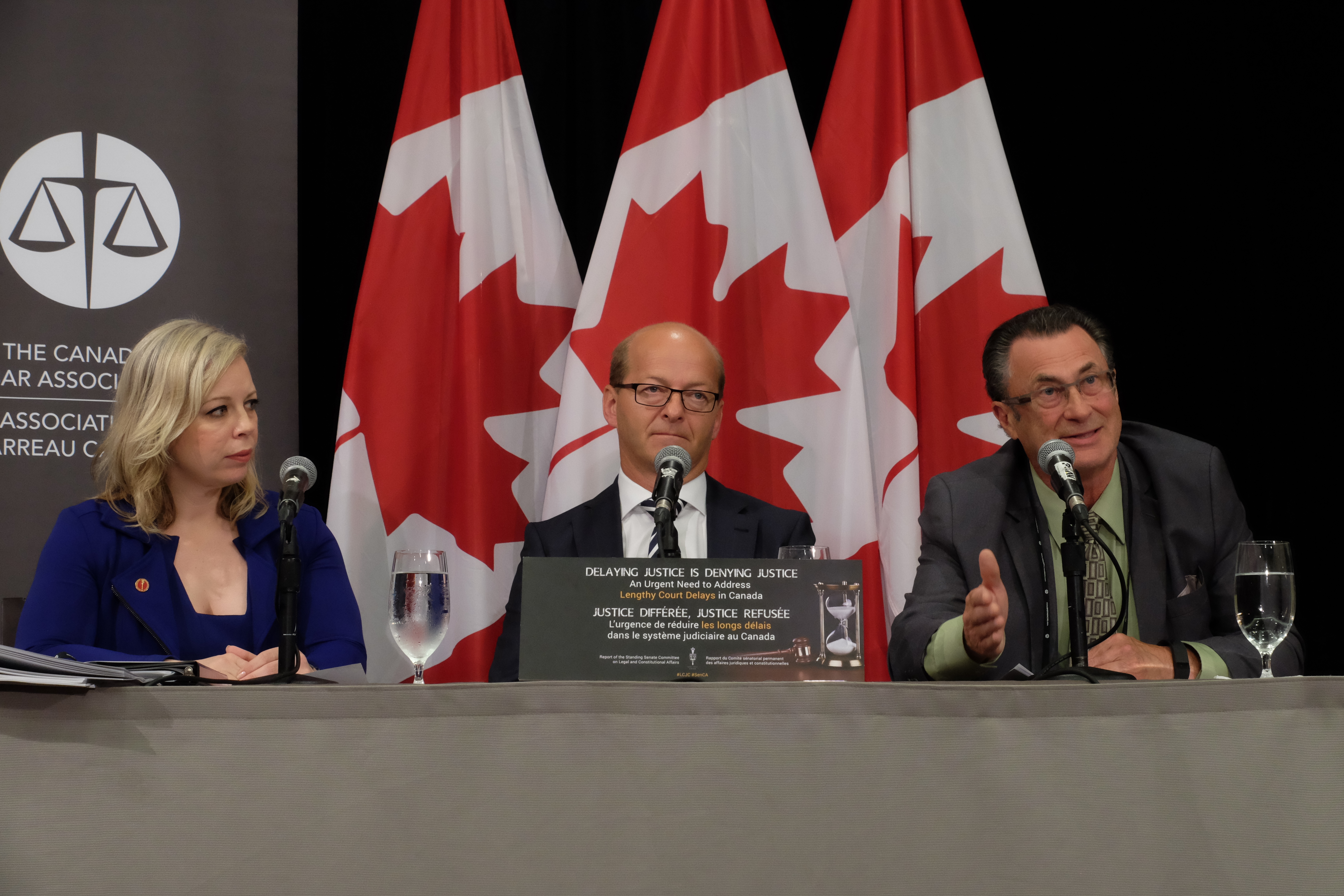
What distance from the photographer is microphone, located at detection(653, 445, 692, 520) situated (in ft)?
4.92

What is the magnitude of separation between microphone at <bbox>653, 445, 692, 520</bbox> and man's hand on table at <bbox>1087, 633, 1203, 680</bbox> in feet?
2.17

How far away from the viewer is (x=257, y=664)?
1778 mm

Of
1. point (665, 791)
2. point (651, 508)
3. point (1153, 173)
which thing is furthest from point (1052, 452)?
point (1153, 173)

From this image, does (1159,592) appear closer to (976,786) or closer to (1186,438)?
(1186,438)

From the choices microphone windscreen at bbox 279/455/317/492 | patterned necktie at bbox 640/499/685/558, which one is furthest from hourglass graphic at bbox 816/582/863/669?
patterned necktie at bbox 640/499/685/558

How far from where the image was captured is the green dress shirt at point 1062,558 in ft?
5.63

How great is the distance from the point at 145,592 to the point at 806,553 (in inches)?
56.0

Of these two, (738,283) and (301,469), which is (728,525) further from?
(301,469)

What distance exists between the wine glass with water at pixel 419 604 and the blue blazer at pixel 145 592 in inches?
28.2

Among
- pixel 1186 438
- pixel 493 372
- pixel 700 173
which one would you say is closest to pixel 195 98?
pixel 493 372

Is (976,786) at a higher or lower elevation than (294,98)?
lower

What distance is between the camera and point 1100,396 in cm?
215

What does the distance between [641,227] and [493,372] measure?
1.97ft

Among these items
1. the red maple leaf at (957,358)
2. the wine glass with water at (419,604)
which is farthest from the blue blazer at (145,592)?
the red maple leaf at (957,358)
